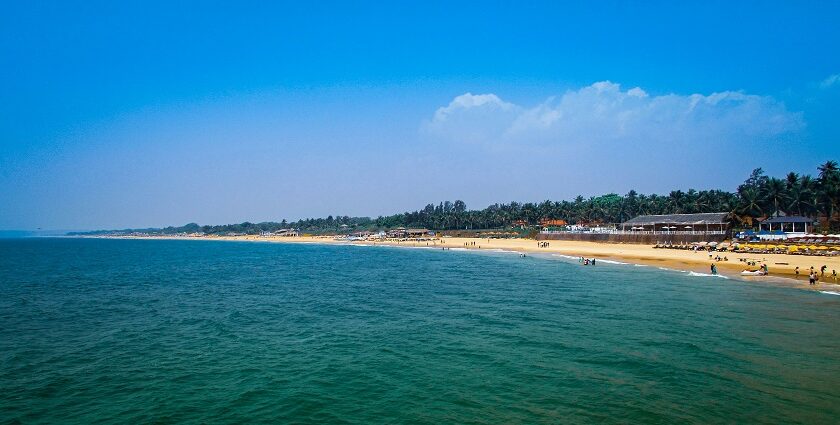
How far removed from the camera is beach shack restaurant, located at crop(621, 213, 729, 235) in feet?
243

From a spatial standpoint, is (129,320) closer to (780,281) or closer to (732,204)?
(780,281)

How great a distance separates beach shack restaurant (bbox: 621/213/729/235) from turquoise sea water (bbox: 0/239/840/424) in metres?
44.6

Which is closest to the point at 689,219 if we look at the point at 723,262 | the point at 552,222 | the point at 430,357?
the point at 723,262

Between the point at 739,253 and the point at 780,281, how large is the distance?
2112 cm

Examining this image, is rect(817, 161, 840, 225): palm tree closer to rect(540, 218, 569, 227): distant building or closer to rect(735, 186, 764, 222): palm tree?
rect(735, 186, 764, 222): palm tree

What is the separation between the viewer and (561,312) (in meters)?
26.8

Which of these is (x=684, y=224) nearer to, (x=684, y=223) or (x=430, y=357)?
(x=684, y=223)

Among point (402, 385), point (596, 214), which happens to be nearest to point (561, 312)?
point (402, 385)

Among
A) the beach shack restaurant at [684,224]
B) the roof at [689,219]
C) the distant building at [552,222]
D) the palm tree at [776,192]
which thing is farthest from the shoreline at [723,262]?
the distant building at [552,222]

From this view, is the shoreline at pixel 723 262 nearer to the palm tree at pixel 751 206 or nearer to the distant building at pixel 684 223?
the distant building at pixel 684 223

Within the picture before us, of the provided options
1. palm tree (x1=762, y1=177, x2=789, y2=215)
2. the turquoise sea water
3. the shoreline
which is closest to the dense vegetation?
palm tree (x1=762, y1=177, x2=789, y2=215)

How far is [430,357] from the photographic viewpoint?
1828 cm

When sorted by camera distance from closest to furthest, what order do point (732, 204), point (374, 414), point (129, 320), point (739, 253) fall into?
point (374, 414), point (129, 320), point (739, 253), point (732, 204)

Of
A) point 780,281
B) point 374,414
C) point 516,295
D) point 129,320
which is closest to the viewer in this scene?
point 374,414
